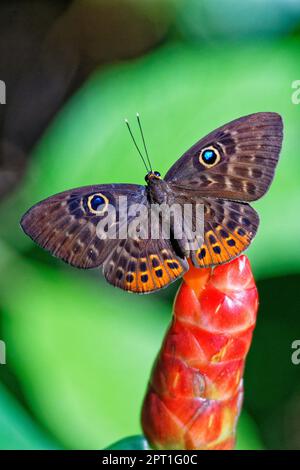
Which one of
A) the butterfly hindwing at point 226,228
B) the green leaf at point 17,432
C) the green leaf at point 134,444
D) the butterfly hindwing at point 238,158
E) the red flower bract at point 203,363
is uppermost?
the butterfly hindwing at point 238,158

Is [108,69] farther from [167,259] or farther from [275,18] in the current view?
[167,259]

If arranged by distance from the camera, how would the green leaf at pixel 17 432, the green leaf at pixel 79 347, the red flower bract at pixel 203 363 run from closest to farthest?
the red flower bract at pixel 203 363, the green leaf at pixel 17 432, the green leaf at pixel 79 347

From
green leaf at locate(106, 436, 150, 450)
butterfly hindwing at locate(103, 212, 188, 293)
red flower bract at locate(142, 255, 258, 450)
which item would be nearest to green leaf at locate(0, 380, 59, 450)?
green leaf at locate(106, 436, 150, 450)

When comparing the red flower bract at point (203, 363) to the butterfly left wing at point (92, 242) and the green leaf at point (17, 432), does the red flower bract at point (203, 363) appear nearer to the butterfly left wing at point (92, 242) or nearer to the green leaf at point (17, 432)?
the butterfly left wing at point (92, 242)

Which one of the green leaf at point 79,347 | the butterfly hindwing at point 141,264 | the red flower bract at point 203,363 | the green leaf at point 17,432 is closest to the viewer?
the red flower bract at point 203,363

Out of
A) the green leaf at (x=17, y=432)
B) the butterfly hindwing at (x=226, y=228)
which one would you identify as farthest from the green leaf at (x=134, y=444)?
the butterfly hindwing at (x=226, y=228)

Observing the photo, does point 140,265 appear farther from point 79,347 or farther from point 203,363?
point 79,347
